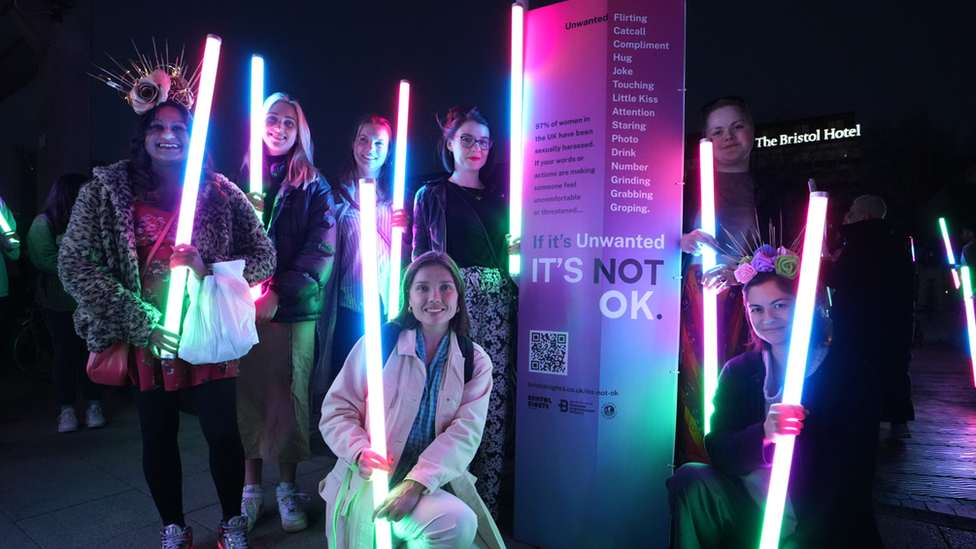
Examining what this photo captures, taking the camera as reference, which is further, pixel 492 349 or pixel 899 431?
pixel 899 431

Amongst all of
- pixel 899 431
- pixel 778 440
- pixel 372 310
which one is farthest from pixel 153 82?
pixel 899 431

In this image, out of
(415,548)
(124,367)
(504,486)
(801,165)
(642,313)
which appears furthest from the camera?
(801,165)

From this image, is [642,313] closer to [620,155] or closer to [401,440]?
[620,155]

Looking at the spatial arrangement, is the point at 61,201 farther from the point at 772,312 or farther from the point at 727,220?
the point at 772,312

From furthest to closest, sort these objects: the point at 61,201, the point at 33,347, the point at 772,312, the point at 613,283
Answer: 1. the point at 33,347
2. the point at 61,201
3. the point at 613,283
4. the point at 772,312

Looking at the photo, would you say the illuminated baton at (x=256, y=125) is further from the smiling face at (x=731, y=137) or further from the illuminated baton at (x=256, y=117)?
the smiling face at (x=731, y=137)

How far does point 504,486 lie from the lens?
3.49 metres

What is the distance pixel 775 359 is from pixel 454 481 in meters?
1.15

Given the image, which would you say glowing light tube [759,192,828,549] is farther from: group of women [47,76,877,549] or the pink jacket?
the pink jacket

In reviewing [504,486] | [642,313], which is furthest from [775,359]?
[504,486]

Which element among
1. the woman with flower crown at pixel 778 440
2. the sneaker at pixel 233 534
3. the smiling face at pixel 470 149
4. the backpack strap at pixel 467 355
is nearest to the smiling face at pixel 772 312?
the woman with flower crown at pixel 778 440

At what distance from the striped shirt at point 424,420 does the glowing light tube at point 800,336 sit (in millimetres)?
1070

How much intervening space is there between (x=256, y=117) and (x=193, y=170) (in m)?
0.61

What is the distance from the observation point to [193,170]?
6.75 feet
